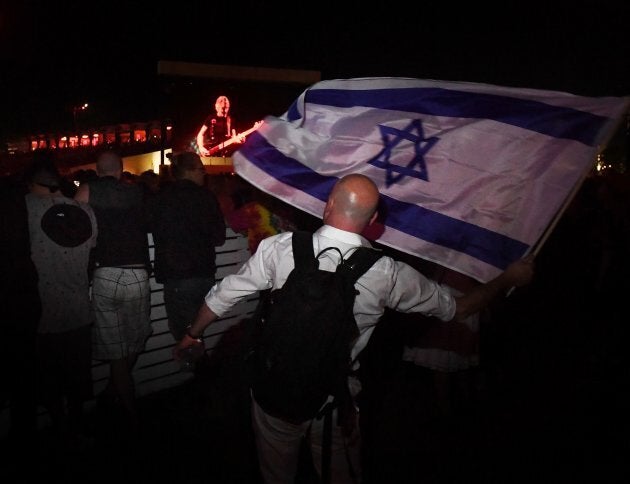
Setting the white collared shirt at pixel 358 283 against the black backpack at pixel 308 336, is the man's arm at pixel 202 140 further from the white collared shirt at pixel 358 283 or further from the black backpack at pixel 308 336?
the black backpack at pixel 308 336

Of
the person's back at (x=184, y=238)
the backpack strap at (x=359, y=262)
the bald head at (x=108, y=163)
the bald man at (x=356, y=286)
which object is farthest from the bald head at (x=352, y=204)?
→ the bald head at (x=108, y=163)

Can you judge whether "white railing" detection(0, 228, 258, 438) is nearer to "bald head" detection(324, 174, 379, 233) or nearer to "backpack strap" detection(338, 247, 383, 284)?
"bald head" detection(324, 174, 379, 233)

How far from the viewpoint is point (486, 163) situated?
324 centimetres

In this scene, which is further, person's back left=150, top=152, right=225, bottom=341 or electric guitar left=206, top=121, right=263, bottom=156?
electric guitar left=206, top=121, right=263, bottom=156

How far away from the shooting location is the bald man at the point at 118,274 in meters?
4.02

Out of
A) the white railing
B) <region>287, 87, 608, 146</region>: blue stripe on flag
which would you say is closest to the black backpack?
<region>287, 87, 608, 146</region>: blue stripe on flag

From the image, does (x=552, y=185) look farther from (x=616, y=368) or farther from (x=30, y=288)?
(x=616, y=368)

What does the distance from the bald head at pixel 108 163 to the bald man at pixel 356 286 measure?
2024 millimetres

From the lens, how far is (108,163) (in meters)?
4.13

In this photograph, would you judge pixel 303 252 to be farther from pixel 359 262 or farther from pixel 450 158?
pixel 450 158

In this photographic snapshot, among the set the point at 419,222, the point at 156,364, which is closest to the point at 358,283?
the point at 419,222

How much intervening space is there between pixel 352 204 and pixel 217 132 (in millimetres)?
17176

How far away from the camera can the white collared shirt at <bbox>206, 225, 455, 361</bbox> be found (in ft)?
8.13

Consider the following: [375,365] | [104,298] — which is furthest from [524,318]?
[104,298]
